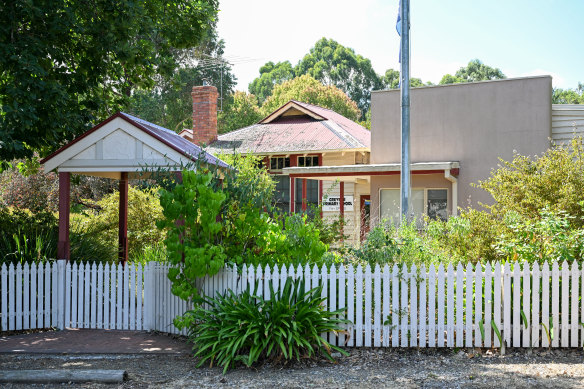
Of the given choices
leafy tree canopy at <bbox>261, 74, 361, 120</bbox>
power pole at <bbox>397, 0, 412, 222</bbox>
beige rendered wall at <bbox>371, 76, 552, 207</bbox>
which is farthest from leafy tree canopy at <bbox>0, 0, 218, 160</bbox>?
leafy tree canopy at <bbox>261, 74, 361, 120</bbox>

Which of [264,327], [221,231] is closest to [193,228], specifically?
[221,231]

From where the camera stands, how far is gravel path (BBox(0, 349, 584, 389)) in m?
6.20

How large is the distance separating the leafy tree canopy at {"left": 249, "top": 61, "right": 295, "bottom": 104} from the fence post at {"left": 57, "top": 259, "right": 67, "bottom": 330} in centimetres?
5991

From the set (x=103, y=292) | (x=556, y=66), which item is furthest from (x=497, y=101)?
(x=556, y=66)

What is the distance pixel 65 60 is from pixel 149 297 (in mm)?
5277

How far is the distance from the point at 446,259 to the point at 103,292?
539 centimetres

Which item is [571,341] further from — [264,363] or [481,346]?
[264,363]

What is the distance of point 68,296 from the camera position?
9.23 metres

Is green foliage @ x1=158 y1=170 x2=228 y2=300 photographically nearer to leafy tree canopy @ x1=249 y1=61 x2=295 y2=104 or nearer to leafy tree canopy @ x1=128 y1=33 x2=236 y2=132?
leafy tree canopy @ x1=128 y1=33 x2=236 y2=132

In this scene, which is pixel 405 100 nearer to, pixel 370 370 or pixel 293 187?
pixel 370 370

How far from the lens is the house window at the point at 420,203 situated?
58.2 feet

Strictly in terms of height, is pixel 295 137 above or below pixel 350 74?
below

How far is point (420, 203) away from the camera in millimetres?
18094

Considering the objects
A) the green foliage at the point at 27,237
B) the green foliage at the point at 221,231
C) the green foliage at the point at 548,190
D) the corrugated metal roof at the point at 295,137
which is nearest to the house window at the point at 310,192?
the corrugated metal roof at the point at 295,137
